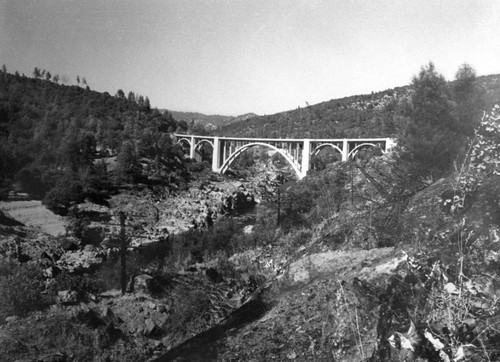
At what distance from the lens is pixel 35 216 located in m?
20.0

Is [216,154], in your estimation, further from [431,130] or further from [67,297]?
[431,130]

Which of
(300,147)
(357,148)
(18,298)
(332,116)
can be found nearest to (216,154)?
(300,147)

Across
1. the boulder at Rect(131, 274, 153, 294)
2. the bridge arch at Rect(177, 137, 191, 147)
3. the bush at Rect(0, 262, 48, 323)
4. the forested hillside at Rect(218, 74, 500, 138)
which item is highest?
the forested hillside at Rect(218, 74, 500, 138)

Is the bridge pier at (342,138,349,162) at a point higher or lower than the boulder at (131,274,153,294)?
higher

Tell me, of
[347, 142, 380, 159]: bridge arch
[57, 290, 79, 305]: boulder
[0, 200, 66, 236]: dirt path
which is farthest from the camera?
[347, 142, 380, 159]: bridge arch

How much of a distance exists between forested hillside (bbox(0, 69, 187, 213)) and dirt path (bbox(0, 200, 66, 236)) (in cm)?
69

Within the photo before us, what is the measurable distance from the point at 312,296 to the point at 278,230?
1158 centimetres

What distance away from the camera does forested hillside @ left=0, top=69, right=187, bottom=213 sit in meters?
22.4

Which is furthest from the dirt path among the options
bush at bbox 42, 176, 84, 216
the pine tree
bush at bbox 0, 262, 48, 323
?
the pine tree

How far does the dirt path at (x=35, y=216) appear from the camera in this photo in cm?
1897

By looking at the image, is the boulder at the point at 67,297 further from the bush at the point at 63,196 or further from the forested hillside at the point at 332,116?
the forested hillside at the point at 332,116

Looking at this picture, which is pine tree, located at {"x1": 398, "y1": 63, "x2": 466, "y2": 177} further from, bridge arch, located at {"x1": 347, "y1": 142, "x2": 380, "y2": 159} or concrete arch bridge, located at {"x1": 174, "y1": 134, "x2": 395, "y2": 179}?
bridge arch, located at {"x1": 347, "y1": 142, "x2": 380, "y2": 159}

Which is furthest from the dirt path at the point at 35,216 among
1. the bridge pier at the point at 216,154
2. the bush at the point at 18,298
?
the bridge pier at the point at 216,154

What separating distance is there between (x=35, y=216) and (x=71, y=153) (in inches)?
325
